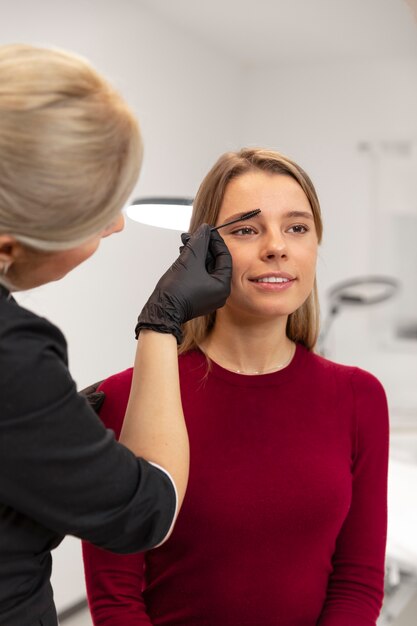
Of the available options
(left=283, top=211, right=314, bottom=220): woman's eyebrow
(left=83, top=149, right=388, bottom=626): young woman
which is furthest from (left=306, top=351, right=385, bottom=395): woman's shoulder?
(left=283, top=211, right=314, bottom=220): woman's eyebrow

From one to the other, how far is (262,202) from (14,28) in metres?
1.86

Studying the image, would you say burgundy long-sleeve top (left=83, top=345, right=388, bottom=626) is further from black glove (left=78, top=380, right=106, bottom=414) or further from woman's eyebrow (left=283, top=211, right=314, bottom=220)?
woman's eyebrow (left=283, top=211, right=314, bottom=220)

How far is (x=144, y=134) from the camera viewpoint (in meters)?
3.35

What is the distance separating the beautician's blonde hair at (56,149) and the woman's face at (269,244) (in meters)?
0.48

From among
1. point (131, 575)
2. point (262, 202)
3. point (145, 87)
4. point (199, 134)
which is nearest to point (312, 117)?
point (199, 134)

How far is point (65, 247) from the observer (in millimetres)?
749

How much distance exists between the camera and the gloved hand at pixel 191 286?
939 millimetres

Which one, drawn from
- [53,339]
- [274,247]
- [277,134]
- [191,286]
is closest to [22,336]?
[53,339]

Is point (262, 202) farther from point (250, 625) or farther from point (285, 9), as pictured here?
point (285, 9)

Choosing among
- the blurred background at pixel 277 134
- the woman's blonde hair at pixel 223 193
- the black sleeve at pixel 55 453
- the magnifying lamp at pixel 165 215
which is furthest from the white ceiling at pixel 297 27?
the black sleeve at pixel 55 453

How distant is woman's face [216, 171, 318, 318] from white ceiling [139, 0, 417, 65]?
7.85ft

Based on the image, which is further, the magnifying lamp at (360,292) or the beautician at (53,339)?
the magnifying lamp at (360,292)

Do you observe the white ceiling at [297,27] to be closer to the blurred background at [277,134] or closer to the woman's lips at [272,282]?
the blurred background at [277,134]

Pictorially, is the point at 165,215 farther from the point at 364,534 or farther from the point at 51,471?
the point at 51,471
